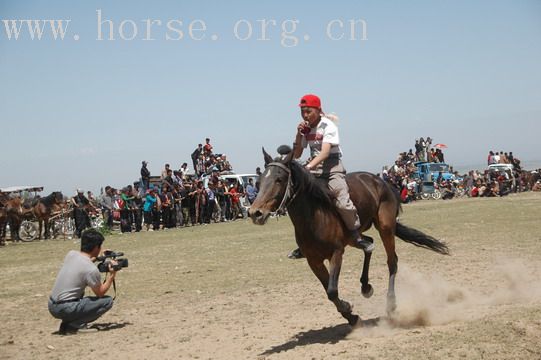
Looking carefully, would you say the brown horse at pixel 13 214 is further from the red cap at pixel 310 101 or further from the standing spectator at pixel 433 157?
the standing spectator at pixel 433 157

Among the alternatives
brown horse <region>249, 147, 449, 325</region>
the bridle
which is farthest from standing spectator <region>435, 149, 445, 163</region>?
the bridle

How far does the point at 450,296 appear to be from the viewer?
9.40 metres

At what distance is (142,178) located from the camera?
33.9 meters

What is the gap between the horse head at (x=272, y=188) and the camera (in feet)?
23.0

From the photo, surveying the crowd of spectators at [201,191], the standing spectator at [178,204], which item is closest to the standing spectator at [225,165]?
the crowd of spectators at [201,191]

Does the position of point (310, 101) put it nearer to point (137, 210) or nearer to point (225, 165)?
point (137, 210)

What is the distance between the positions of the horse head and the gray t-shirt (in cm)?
313

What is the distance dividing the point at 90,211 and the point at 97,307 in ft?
68.7

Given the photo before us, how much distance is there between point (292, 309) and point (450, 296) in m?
2.45

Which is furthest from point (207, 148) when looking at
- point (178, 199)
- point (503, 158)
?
point (503, 158)

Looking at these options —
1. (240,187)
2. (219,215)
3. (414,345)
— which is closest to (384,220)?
(414,345)

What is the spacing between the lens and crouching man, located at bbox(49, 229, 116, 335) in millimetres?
8742

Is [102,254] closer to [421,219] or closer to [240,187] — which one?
[421,219]

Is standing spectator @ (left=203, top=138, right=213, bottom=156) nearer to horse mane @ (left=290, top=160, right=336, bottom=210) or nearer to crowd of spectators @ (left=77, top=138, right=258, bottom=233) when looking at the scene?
crowd of spectators @ (left=77, top=138, right=258, bottom=233)
